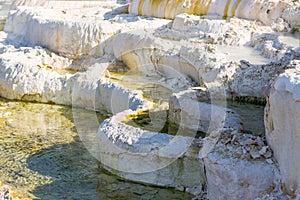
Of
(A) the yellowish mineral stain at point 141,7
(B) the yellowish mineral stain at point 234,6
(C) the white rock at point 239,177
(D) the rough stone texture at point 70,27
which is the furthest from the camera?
(A) the yellowish mineral stain at point 141,7

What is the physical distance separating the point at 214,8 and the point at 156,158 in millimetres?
5062

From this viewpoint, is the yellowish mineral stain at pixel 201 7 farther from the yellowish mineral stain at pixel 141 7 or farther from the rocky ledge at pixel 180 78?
the yellowish mineral stain at pixel 141 7

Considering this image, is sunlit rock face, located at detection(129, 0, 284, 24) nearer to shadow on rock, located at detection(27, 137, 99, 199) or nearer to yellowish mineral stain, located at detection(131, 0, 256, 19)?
yellowish mineral stain, located at detection(131, 0, 256, 19)

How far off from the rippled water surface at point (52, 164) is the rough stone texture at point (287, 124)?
4.21 ft

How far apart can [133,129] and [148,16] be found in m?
5.27

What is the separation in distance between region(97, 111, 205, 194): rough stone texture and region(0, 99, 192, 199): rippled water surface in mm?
105

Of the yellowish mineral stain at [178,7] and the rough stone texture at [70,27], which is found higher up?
the yellowish mineral stain at [178,7]

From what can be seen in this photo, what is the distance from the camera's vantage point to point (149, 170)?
535cm

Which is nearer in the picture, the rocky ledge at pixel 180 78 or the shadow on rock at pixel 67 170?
the rocky ledge at pixel 180 78

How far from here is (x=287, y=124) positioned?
396 centimetres

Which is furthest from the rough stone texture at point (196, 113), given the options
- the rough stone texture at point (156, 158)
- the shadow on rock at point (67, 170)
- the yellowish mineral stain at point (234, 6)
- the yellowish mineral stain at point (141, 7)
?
the yellowish mineral stain at point (141, 7)

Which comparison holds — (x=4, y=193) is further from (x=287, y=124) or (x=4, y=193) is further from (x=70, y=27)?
(x=70, y=27)

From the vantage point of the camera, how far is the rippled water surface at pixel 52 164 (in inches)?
207

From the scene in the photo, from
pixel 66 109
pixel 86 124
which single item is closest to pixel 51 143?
pixel 86 124
